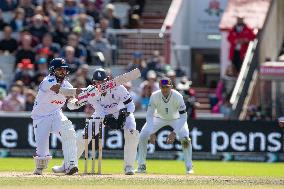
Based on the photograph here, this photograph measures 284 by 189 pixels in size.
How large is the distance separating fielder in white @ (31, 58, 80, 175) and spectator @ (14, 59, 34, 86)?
9.48m

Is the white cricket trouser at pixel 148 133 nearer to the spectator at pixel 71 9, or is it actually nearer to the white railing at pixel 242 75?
the white railing at pixel 242 75

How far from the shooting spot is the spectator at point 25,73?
2933cm

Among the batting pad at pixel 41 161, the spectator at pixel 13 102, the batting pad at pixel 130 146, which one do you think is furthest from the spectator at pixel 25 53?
the batting pad at pixel 41 161

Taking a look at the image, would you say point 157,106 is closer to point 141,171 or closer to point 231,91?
point 141,171

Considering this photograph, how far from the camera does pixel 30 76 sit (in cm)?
2944


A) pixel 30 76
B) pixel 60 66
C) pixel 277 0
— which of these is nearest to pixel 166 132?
pixel 30 76

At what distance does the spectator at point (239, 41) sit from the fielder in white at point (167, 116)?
8461 millimetres

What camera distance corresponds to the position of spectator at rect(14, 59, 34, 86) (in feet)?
96.2

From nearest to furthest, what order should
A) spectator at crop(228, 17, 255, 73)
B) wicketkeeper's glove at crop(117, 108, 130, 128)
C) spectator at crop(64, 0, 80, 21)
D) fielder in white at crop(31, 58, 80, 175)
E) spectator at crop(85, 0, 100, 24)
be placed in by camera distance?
fielder in white at crop(31, 58, 80, 175) → wicketkeeper's glove at crop(117, 108, 130, 128) → spectator at crop(228, 17, 255, 73) → spectator at crop(64, 0, 80, 21) → spectator at crop(85, 0, 100, 24)

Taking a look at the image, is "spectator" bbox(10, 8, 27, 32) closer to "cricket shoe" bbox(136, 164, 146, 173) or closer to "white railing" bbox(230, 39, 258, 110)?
"white railing" bbox(230, 39, 258, 110)

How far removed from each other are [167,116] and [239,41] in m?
8.84

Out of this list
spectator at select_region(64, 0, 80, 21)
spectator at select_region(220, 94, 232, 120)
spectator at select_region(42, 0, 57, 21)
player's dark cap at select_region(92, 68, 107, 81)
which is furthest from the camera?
spectator at select_region(64, 0, 80, 21)

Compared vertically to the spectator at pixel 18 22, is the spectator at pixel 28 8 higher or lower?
higher

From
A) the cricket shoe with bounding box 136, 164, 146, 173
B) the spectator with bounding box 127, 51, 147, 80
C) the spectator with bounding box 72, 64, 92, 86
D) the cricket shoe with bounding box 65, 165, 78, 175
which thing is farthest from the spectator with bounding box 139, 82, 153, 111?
the cricket shoe with bounding box 65, 165, 78, 175
